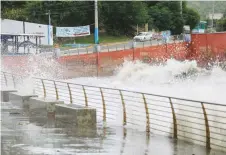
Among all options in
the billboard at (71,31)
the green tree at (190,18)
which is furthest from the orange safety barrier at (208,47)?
the green tree at (190,18)

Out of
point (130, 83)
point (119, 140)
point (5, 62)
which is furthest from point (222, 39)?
point (119, 140)

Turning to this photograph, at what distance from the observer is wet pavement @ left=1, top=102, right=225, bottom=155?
1072 cm

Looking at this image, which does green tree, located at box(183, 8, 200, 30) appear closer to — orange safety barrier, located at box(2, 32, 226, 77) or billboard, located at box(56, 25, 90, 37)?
billboard, located at box(56, 25, 90, 37)

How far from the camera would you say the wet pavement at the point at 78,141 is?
10.7m

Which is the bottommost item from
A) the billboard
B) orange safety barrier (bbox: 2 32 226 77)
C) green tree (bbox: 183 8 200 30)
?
orange safety barrier (bbox: 2 32 226 77)

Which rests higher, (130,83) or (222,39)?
(222,39)

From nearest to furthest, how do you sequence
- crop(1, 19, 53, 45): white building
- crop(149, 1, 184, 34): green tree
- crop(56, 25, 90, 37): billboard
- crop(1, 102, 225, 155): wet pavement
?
crop(1, 102, 225, 155): wet pavement < crop(1, 19, 53, 45): white building < crop(56, 25, 90, 37): billboard < crop(149, 1, 184, 34): green tree

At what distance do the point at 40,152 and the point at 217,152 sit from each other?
353cm

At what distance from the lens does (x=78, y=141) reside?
11.8 metres

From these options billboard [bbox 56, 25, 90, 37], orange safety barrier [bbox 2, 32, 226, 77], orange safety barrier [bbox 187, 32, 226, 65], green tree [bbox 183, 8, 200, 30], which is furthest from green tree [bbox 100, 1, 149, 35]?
orange safety barrier [bbox 187, 32, 226, 65]

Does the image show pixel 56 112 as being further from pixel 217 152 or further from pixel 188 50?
pixel 188 50

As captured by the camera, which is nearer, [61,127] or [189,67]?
[61,127]

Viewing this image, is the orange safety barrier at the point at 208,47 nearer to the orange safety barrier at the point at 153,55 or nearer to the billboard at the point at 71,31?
the orange safety barrier at the point at 153,55

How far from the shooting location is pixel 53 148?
10.8m
